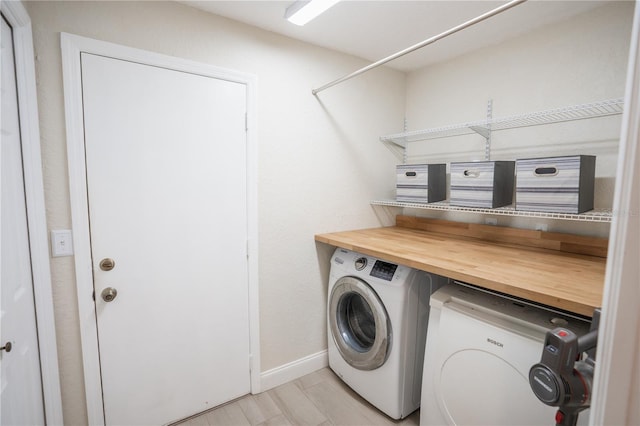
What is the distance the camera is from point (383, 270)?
186 centimetres

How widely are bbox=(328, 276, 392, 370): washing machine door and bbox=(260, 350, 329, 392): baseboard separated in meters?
0.28

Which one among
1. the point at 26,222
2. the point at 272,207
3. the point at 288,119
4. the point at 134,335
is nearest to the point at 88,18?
the point at 26,222

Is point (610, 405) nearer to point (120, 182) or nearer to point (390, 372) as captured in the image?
point (390, 372)

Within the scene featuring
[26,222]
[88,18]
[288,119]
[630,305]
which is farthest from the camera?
[288,119]

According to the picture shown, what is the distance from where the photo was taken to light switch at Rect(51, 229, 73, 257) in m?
1.43

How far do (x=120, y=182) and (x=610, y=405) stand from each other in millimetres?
1874

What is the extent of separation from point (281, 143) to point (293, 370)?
63.6 inches

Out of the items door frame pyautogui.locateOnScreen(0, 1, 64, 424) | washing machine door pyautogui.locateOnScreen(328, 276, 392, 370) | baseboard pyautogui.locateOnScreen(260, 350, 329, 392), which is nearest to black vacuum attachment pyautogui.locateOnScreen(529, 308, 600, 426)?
washing machine door pyautogui.locateOnScreen(328, 276, 392, 370)

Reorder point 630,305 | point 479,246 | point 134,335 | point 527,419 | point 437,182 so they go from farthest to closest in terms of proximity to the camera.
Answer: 1. point 437,182
2. point 479,246
3. point 134,335
4. point 527,419
5. point 630,305

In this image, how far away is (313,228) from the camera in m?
2.25

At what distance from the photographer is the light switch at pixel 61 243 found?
1.43 metres

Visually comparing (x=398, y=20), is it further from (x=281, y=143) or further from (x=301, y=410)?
(x=301, y=410)

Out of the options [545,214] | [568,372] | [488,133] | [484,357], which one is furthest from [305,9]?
[484,357]

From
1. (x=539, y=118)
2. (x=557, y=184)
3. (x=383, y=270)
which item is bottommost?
(x=383, y=270)
